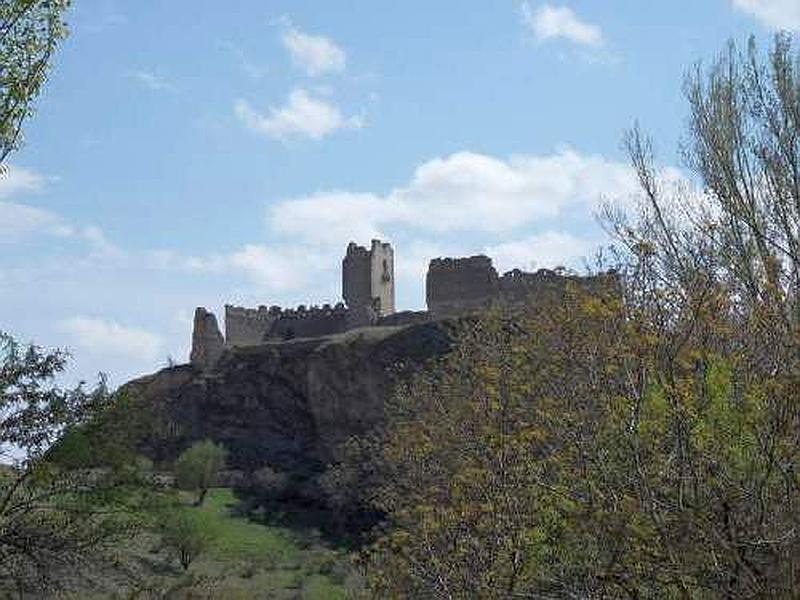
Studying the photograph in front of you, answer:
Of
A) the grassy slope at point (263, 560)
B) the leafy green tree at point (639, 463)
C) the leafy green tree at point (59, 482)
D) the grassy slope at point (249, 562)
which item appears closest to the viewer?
the leafy green tree at point (639, 463)

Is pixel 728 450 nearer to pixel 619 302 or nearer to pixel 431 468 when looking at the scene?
pixel 619 302

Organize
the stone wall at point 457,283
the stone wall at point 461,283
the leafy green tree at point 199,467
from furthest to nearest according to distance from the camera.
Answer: the stone wall at point 457,283, the stone wall at point 461,283, the leafy green tree at point 199,467

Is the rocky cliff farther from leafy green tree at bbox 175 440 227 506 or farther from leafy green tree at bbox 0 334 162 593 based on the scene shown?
leafy green tree at bbox 0 334 162 593

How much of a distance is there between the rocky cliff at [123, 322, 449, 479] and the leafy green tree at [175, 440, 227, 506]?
3.07 feet

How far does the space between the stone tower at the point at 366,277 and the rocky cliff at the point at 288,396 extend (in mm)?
4591

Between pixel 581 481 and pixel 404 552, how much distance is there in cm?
282

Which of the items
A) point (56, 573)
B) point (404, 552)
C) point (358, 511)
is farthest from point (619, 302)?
point (358, 511)

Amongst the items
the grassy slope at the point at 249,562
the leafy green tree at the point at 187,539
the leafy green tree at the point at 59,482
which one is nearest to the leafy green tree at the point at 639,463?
the leafy green tree at the point at 59,482

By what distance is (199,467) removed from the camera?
128ft

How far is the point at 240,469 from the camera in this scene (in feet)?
141

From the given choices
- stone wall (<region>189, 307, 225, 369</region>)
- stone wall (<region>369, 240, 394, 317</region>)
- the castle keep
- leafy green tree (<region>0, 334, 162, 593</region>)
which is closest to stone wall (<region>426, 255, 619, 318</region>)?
the castle keep

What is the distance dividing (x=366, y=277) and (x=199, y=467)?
40.7ft

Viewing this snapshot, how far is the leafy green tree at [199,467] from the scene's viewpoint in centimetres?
3816

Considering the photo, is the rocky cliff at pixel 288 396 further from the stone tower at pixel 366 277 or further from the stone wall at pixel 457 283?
the stone tower at pixel 366 277
